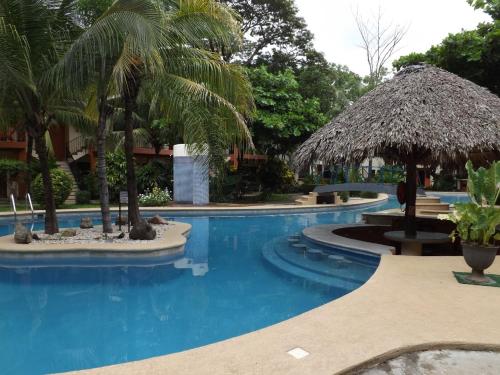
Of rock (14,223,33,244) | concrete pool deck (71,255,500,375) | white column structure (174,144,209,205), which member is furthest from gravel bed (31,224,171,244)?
white column structure (174,144,209,205)

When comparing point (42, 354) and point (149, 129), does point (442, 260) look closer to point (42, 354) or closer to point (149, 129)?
point (42, 354)

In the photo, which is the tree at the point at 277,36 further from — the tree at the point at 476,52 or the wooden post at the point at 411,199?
the wooden post at the point at 411,199

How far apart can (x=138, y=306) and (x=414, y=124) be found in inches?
234

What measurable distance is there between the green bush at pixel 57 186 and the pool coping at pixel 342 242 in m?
10.4

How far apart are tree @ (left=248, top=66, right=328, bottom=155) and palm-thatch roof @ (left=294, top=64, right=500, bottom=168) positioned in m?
8.89

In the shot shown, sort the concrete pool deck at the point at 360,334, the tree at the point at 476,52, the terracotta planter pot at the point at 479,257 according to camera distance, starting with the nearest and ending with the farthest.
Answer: the concrete pool deck at the point at 360,334 < the terracotta planter pot at the point at 479,257 < the tree at the point at 476,52

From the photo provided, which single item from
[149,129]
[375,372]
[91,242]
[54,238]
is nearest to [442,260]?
[375,372]

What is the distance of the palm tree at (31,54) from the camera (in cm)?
809

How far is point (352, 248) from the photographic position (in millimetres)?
8773

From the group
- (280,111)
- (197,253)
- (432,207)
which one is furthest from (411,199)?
(280,111)

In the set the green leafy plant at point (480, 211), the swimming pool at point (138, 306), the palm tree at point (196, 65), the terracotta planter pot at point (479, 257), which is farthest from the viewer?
the palm tree at point (196, 65)

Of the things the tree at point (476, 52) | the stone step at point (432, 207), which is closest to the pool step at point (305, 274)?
the stone step at point (432, 207)

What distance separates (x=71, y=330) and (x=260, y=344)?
286 centimetres

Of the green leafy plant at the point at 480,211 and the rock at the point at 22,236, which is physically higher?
the green leafy plant at the point at 480,211
